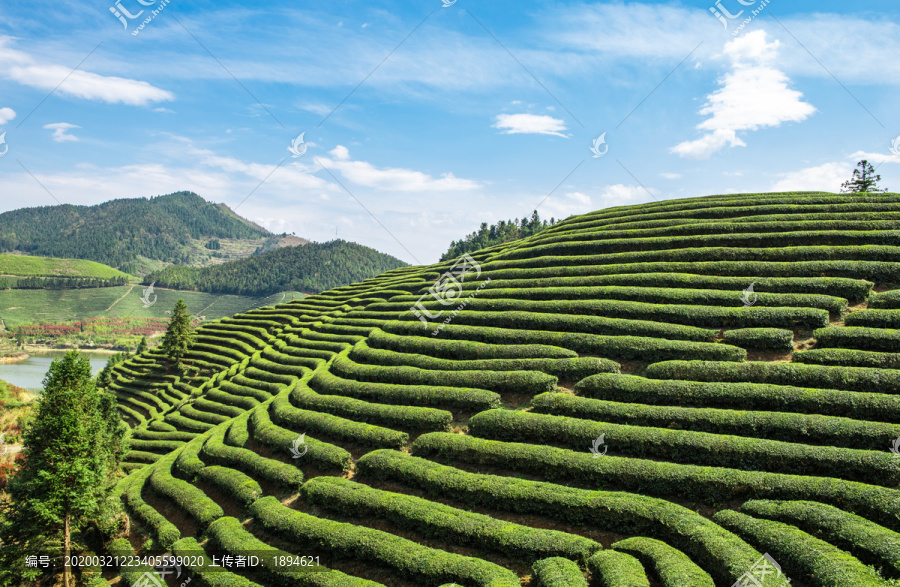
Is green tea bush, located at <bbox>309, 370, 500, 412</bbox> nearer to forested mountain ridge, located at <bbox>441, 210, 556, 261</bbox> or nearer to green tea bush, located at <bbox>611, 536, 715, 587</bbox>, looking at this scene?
green tea bush, located at <bbox>611, 536, 715, 587</bbox>

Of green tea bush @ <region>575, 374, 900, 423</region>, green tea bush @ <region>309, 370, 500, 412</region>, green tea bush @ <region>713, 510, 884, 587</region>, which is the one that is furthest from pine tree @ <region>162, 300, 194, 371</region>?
green tea bush @ <region>713, 510, 884, 587</region>

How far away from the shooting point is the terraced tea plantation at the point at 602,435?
13383mm

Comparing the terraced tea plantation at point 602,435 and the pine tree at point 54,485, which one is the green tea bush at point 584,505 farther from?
the pine tree at point 54,485

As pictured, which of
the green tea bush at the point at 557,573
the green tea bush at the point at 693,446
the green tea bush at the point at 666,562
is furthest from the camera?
the green tea bush at the point at 693,446

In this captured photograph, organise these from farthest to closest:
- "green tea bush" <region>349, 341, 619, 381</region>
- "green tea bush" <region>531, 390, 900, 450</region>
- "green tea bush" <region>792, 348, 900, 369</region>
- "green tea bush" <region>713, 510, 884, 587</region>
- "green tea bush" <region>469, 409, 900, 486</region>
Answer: "green tea bush" <region>349, 341, 619, 381</region>, "green tea bush" <region>792, 348, 900, 369</region>, "green tea bush" <region>531, 390, 900, 450</region>, "green tea bush" <region>469, 409, 900, 486</region>, "green tea bush" <region>713, 510, 884, 587</region>

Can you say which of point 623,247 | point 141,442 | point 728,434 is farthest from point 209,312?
point 728,434

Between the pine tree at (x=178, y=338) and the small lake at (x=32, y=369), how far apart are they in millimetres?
44571

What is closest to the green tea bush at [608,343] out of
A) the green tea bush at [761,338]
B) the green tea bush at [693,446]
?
the green tea bush at [761,338]

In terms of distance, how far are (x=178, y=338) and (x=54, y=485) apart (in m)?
39.8

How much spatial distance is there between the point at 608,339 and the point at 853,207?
71.8ft

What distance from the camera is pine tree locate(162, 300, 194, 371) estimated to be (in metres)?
55.6

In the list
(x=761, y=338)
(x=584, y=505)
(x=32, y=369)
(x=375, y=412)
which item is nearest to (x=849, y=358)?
(x=761, y=338)

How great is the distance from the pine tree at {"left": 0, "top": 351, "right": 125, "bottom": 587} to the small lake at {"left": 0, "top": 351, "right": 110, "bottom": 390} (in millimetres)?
80231

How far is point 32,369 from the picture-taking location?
11231cm
